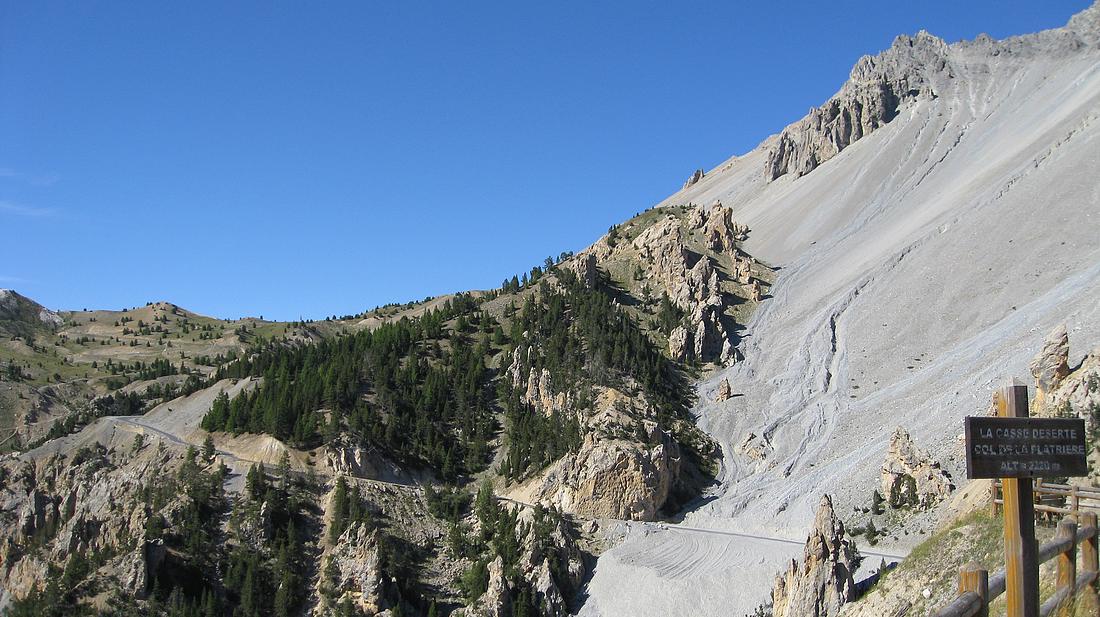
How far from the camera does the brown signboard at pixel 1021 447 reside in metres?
8.45

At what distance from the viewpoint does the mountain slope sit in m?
49.6

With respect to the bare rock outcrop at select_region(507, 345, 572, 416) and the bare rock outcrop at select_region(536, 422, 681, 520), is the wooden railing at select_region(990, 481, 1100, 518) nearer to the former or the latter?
the bare rock outcrop at select_region(536, 422, 681, 520)

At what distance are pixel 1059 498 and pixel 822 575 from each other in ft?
50.4

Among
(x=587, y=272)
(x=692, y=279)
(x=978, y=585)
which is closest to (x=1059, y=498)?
(x=978, y=585)

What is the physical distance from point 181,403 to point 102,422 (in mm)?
6545

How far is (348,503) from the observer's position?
5122 cm

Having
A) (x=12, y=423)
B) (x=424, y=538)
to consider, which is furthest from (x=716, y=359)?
(x=12, y=423)

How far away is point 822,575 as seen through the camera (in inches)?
1353

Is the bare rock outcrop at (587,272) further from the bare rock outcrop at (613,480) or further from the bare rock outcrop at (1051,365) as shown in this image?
the bare rock outcrop at (1051,365)

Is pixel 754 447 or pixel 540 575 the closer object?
pixel 540 575

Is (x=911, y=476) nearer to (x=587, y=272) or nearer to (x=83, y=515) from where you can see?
(x=587, y=272)

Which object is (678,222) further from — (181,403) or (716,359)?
(181,403)

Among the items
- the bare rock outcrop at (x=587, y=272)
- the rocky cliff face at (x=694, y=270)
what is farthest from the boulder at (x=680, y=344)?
the bare rock outcrop at (x=587, y=272)

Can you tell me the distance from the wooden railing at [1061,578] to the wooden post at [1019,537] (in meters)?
0.28
